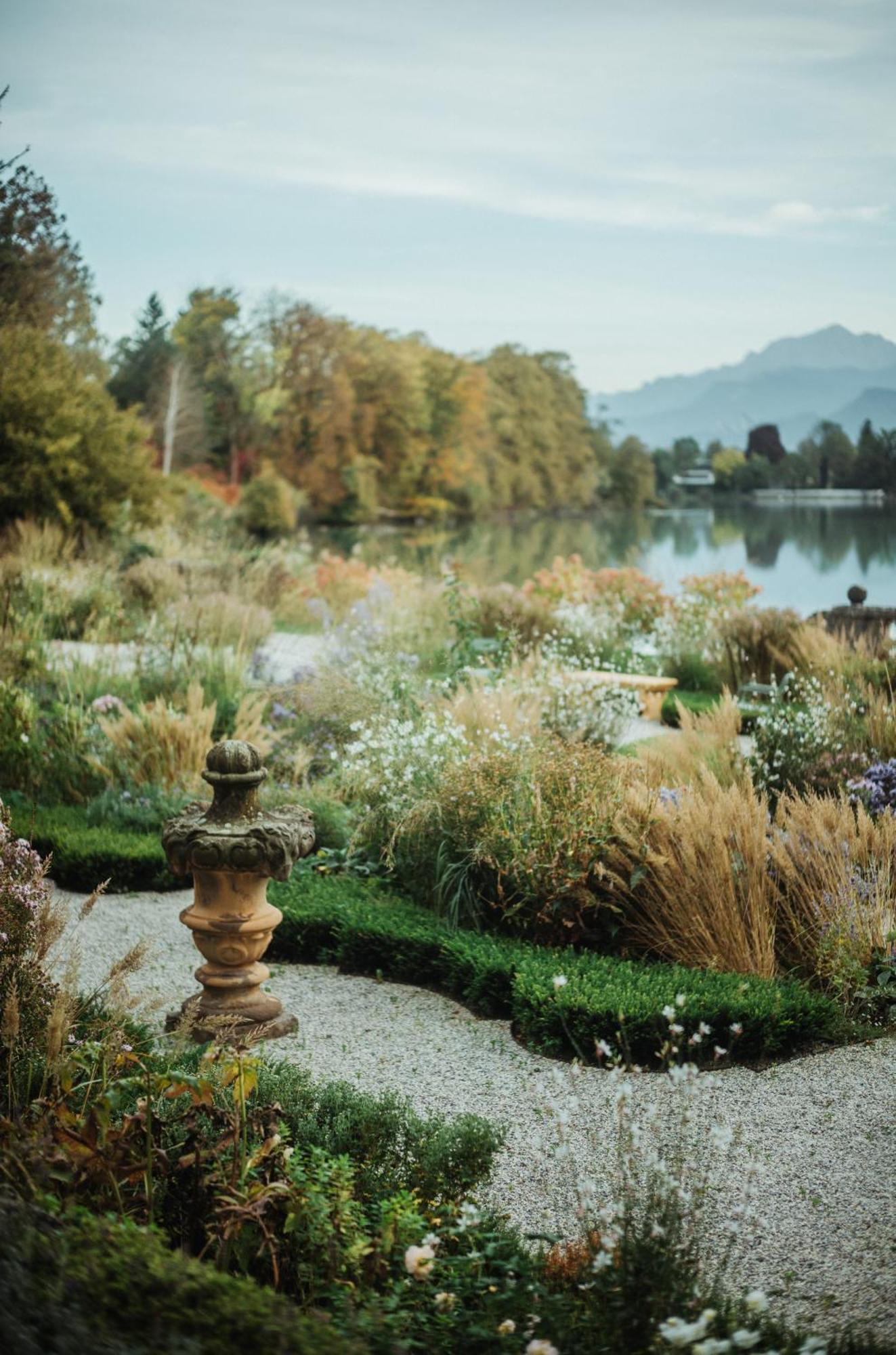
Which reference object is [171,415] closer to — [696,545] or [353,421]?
[353,421]

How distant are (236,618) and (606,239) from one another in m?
6.67

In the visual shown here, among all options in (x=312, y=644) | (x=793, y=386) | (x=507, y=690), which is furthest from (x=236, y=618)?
(x=793, y=386)

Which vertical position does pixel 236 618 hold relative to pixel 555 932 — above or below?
above

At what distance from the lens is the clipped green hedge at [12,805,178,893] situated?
519 centimetres

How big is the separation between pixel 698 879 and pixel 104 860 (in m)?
2.54

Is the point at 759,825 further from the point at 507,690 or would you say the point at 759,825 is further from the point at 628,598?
the point at 628,598

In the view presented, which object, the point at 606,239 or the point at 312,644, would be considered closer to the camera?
the point at 312,644

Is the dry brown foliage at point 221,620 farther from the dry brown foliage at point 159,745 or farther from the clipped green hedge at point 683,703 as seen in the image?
the clipped green hedge at point 683,703

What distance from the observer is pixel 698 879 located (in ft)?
13.3

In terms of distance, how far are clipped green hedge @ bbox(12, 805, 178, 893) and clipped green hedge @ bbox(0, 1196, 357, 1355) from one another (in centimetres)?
359

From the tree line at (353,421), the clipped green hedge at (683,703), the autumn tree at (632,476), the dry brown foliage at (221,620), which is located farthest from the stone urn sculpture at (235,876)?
the autumn tree at (632,476)

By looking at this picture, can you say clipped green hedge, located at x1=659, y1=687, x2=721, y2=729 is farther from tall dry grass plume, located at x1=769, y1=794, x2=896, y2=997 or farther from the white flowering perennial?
tall dry grass plume, located at x1=769, y1=794, x2=896, y2=997

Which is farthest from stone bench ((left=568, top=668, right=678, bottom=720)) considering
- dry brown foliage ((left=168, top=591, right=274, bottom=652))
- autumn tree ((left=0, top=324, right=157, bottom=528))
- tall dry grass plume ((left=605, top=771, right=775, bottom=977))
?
autumn tree ((left=0, top=324, right=157, bottom=528))

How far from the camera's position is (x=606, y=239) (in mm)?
13367
